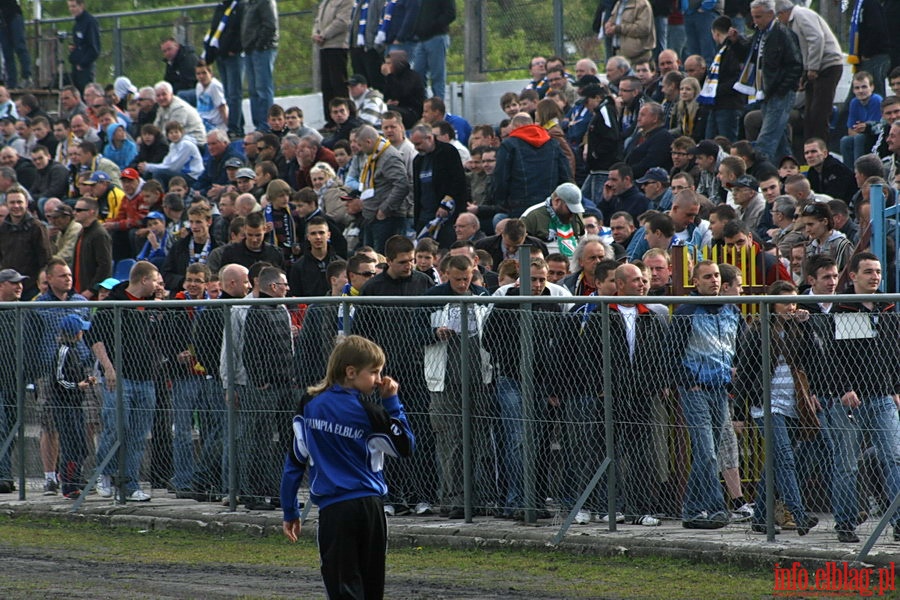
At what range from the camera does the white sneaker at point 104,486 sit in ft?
42.8

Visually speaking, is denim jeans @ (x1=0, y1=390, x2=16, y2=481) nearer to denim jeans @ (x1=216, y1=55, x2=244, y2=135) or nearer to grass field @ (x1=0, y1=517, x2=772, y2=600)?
grass field @ (x1=0, y1=517, x2=772, y2=600)

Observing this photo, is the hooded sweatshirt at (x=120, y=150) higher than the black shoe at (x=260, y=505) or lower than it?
higher

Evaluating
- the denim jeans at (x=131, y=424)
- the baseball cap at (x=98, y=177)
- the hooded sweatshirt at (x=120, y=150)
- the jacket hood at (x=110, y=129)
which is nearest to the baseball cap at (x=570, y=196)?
the denim jeans at (x=131, y=424)

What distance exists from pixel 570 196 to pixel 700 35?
6.52 m

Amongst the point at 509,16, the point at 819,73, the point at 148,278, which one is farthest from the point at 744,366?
the point at 509,16

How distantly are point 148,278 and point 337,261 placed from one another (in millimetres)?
1720

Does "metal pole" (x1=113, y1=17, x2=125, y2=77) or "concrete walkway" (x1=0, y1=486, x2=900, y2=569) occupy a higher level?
"metal pole" (x1=113, y1=17, x2=125, y2=77)

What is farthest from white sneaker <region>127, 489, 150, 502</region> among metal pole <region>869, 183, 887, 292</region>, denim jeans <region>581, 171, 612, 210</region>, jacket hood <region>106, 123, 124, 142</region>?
jacket hood <region>106, 123, 124, 142</region>

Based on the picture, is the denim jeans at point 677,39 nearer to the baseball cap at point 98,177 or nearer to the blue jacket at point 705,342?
the baseball cap at point 98,177

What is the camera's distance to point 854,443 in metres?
9.38

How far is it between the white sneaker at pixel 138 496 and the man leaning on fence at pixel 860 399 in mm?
6105

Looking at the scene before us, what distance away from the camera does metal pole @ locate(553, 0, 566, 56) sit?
23.2 m

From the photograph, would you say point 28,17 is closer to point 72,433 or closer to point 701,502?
point 72,433

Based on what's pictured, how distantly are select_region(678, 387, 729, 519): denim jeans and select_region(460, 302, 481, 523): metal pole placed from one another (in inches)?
68.3
